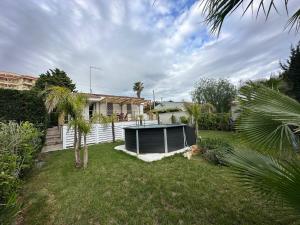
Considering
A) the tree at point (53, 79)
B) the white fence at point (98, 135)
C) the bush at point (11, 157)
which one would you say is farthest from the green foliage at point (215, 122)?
the tree at point (53, 79)

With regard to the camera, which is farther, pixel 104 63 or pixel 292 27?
pixel 104 63

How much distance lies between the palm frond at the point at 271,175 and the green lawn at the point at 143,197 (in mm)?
900

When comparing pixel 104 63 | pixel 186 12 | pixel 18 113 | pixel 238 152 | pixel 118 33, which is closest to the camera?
pixel 238 152

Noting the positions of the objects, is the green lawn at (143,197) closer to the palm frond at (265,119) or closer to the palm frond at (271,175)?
the palm frond at (265,119)

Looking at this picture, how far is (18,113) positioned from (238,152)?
10893 mm

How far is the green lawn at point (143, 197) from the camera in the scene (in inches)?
133

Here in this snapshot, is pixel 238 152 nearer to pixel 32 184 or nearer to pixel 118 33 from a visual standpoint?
pixel 32 184

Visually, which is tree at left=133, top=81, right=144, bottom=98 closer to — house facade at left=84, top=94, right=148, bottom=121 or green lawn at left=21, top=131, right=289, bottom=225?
house facade at left=84, top=94, right=148, bottom=121

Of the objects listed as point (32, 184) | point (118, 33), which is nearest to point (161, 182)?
point (32, 184)

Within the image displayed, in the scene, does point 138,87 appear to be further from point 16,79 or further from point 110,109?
point 16,79

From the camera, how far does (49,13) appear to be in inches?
311

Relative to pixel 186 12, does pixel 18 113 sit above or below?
below

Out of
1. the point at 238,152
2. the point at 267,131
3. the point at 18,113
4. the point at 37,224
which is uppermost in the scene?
the point at 18,113

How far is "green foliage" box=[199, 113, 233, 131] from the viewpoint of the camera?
Result: 17594 millimetres
